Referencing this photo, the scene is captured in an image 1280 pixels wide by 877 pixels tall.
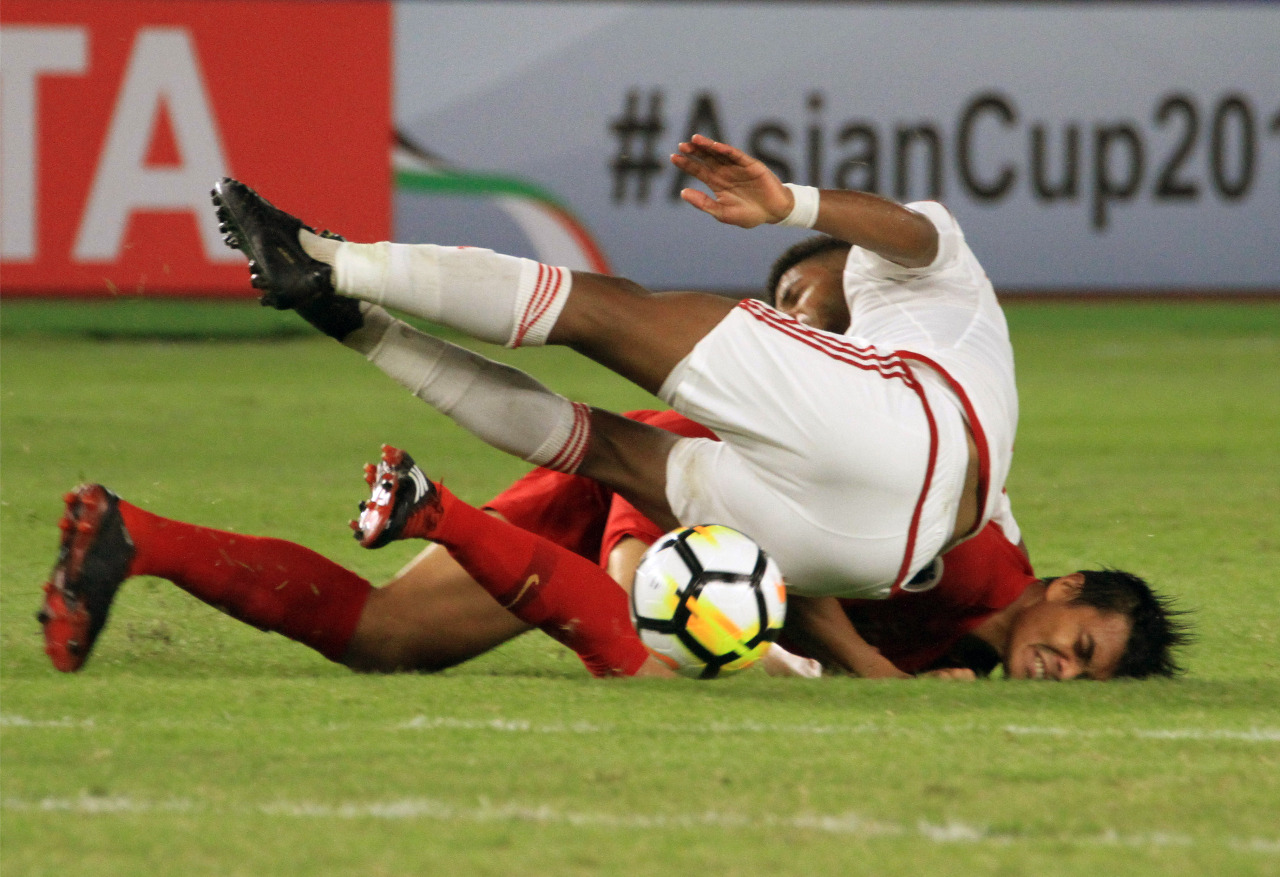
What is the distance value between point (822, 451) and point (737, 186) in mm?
589

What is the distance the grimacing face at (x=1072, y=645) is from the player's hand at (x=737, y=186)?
1020mm

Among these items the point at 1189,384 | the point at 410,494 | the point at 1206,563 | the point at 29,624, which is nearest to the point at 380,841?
the point at 410,494

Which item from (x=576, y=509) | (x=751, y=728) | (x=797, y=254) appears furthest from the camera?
(x=797, y=254)

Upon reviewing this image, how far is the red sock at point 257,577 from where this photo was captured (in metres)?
3.52

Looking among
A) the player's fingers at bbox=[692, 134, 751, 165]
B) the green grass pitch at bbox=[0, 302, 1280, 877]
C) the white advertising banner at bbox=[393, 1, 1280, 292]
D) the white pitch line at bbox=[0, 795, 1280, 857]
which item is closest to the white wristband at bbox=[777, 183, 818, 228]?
the player's fingers at bbox=[692, 134, 751, 165]

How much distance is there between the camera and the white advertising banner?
41.5ft

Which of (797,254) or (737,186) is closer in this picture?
(737,186)

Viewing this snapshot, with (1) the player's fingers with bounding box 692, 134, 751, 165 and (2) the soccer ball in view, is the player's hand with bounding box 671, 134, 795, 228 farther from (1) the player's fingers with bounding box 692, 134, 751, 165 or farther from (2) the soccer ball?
(2) the soccer ball

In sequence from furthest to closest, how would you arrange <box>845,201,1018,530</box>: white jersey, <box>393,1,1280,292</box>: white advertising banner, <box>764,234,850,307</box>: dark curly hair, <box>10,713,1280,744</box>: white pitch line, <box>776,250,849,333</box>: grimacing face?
<box>393,1,1280,292</box>: white advertising banner < <box>764,234,850,307</box>: dark curly hair < <box>776,250,849,333</box>: grimacing face < <box>845,201,1018,530</box>: white jersey < <box>10,713,1280,744</box>: white pitch line

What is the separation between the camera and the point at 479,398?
363 cm

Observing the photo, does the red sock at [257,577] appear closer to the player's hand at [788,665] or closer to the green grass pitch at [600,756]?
Answer: the green grass pitch at [600,756]

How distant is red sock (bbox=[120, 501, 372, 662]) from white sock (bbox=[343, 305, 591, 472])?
1.48 feet

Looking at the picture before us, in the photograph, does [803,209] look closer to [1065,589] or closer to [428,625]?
[1065,589]

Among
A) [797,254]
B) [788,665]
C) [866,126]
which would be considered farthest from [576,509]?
[866,126]
